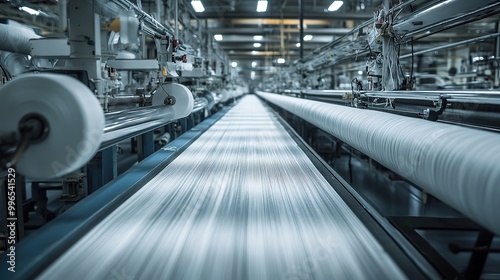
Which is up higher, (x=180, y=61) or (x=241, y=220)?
(x=180, y=61)

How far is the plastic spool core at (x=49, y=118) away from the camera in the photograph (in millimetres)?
1043

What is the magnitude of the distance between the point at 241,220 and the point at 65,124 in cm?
69

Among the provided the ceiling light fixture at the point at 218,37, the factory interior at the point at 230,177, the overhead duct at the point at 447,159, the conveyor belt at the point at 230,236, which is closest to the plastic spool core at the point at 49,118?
the factory interior at the point at 230,177

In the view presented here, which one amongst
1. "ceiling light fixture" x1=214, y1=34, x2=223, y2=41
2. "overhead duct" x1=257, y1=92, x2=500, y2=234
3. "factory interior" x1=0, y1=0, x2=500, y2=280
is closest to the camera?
"overhead duct" x1=257, y1=92, x2=500, y2=234

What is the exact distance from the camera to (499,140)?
34.1 inches

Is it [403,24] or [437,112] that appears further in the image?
[403,24]

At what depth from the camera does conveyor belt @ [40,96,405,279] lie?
1.01m

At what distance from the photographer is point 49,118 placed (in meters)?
1.05

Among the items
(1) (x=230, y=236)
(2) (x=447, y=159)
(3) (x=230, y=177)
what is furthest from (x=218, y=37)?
(2) (x=447, y=159)

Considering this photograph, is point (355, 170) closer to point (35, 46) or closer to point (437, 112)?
point (437, 112)

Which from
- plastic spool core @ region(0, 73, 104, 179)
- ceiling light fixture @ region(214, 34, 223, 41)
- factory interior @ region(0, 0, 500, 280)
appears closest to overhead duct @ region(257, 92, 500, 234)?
factory interior @ region(0, 0, 500, 280)

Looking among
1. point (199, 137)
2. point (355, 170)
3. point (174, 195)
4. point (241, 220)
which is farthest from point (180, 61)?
point (355, 170)

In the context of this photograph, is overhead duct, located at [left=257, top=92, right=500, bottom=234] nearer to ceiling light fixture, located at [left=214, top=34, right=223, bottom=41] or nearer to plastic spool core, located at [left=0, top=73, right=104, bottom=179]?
plastic spool core, located at [left=0, top=73, right=104, bottom=179]

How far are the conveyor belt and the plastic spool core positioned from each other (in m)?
0.29
